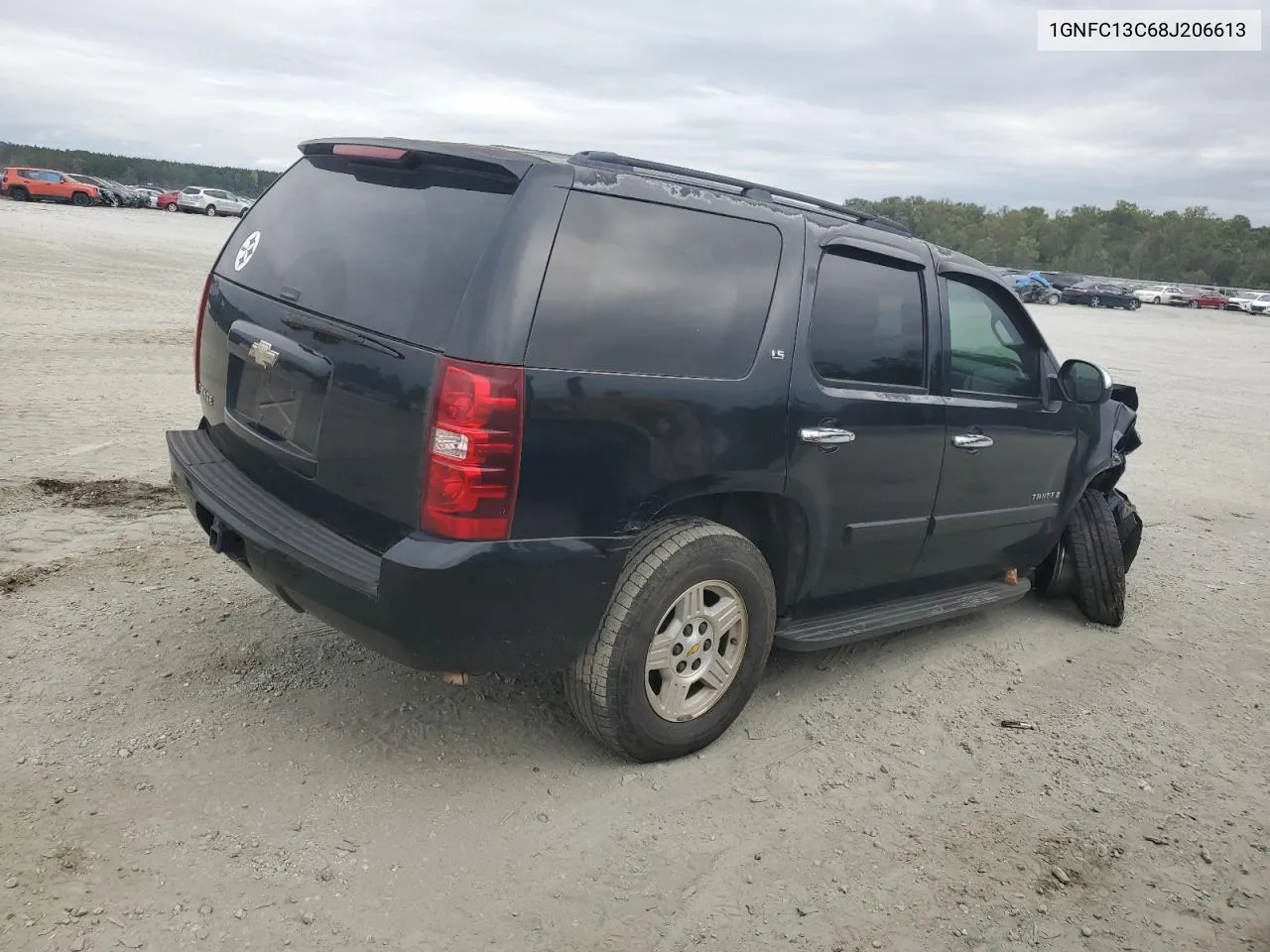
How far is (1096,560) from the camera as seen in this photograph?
203 inches

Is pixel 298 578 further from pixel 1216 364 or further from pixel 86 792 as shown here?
pixel 1216 364

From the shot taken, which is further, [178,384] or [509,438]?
[178,384]

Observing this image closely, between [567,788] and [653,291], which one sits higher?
[653,291]

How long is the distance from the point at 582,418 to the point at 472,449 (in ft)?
1.13

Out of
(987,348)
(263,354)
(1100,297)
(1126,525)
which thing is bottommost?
(1126,525)

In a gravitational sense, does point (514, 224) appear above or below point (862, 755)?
above

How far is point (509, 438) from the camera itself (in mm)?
2820

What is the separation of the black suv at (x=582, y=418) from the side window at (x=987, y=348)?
0.14 feet

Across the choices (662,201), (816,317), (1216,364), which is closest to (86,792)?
(662,201)

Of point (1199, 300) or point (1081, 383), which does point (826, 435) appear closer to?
point (1081, 383)

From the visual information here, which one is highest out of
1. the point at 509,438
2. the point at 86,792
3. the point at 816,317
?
the point at 816,317

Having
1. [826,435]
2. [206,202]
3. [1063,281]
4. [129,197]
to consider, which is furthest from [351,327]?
[1063,281]

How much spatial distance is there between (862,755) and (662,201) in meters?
2.08

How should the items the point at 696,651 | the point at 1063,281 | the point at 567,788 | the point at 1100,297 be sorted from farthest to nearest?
the point at 1063,281 → the point at 1100,297 → the point at 696,651 → the point at 567,788
